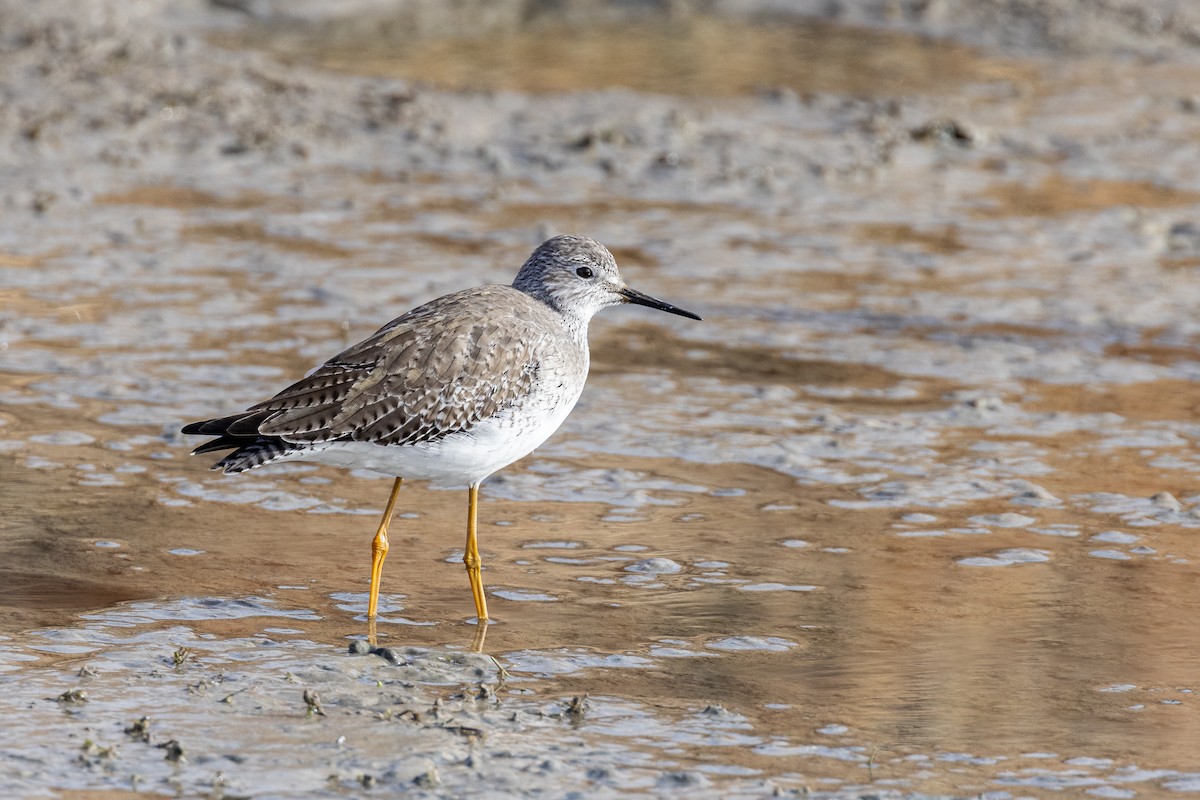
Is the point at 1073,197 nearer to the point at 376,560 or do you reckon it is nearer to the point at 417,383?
the point at 417,383

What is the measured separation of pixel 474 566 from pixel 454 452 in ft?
1.74

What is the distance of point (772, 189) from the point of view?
1436 cm

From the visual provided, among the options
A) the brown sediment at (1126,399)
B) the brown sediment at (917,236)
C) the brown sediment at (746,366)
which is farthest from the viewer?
the brown sediment at (917,236)

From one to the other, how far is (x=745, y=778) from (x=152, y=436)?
4.75m

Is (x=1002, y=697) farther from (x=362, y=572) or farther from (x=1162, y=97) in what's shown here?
(x=1162, y=97)

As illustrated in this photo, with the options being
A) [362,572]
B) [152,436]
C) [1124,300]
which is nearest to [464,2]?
[1124,300]

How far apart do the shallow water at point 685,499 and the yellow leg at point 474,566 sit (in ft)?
0.36

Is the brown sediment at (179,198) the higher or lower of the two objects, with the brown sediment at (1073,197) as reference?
lower

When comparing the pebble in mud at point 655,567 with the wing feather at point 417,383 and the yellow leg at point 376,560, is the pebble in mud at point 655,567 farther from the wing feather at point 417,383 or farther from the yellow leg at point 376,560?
the yellow leg at point 376,560

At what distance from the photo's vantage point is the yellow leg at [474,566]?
7074 millimetres

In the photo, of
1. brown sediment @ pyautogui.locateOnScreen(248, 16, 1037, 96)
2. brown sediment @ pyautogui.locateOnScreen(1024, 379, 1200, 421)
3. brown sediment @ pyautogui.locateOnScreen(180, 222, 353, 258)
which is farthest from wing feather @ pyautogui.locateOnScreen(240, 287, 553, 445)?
brown sediment @ pyautogui.locateOnScreen(248, 16, 1037, 96)

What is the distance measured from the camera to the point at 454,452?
23.3ft

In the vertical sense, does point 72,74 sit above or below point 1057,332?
above

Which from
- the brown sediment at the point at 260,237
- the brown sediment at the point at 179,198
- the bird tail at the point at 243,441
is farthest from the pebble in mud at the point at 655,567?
the brown sediment at the point at 179,198
